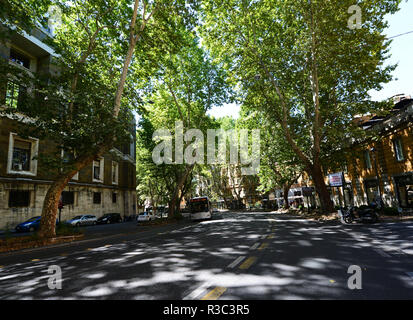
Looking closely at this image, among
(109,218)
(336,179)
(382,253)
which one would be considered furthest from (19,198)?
(336,179)

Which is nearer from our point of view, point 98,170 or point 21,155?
point 21,155

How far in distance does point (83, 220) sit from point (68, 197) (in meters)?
3.05

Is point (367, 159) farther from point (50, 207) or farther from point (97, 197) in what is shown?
point (97, 197)

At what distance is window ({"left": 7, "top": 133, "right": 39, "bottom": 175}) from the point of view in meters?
19.9

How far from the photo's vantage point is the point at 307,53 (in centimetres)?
1584

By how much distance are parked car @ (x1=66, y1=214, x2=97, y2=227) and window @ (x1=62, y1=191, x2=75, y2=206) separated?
6.29 ft

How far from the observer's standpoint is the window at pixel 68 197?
25.2 m

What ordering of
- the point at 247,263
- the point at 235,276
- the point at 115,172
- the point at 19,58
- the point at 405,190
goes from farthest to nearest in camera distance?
the point at 115,172 < the point at 19,58 < the point at 405,190 < the point at 247,263 < the point at 235,276

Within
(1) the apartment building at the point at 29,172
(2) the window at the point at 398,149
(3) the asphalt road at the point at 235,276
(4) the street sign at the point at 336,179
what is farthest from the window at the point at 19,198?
(2) the window at the point at 398,149

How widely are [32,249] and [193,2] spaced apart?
15.0 metres

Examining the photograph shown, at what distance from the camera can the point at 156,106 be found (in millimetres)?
25953

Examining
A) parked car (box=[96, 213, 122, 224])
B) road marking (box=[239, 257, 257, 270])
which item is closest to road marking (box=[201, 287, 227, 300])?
road marking (box=[239, 257, 257, 270])

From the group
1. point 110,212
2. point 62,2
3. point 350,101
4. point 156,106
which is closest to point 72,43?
point 62,2
